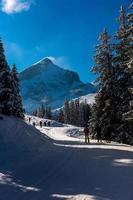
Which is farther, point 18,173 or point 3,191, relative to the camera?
point 18,173

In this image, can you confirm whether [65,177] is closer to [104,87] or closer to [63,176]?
[63,176]

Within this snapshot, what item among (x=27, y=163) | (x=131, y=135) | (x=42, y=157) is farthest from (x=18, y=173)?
(x=131, y=135)

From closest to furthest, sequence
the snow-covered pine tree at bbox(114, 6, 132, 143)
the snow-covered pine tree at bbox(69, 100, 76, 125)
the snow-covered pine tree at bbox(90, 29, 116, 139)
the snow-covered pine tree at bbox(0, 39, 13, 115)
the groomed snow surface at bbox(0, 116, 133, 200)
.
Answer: the groomed snow surface at bbox(0, 116, 133, 200), the snow-covered pine tree at bbox(114, 6, 132, 143), the snow-covered pine tree at bbox(90, 29, 116, 139), the snow-covered pine tree at bbox(0, 39, 13, 115), the snow-covered pine tree at bbox(69, 100, 76, 125)

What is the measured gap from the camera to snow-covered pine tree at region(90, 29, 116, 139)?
42125mm

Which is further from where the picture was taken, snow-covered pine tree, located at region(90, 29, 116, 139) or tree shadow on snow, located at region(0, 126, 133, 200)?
snow-covered pine tree, located at region(90, 29, 116, 139)

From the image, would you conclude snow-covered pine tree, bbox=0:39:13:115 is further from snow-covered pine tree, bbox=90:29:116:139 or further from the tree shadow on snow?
the tree shadow on snow

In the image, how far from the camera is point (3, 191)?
14680mm

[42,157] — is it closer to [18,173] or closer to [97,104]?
[18,173]

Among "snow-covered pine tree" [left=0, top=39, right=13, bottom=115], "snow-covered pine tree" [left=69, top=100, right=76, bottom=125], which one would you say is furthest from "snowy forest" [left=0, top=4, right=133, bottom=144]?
"snow-covered pine tree" [left=69, top=100, right=76, bottom=125]

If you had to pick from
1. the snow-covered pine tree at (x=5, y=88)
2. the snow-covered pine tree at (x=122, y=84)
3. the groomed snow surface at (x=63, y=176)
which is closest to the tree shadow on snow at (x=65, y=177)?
the groomed snow surface at (x=63, y=176)

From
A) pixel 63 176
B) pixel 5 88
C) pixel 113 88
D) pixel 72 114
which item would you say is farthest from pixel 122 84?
pixel 72 114

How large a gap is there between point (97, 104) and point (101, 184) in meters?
29.6

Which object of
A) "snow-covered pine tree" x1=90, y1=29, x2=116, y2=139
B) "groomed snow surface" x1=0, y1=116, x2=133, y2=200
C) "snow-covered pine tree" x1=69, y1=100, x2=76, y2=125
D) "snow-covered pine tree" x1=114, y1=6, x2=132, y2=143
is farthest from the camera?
"snow-covered pine tree" x1=69, y1=100, x2=76, y2=125

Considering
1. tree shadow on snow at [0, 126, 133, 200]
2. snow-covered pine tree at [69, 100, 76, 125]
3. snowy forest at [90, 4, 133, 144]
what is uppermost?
snow-covered pine tree at [69, 100, 76, 125]
